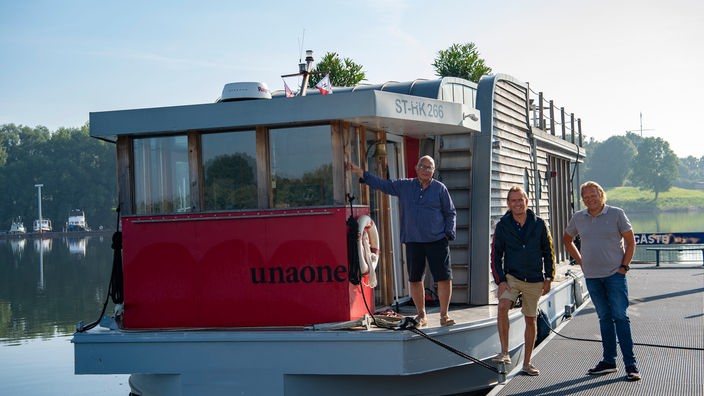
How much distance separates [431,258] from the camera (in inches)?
307

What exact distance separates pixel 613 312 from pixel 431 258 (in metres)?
1.68

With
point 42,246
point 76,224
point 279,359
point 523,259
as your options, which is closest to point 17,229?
point 76,224

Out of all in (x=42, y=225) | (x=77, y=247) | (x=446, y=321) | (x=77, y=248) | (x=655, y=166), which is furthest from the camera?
(x=655, y=166)

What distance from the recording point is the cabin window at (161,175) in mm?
8023

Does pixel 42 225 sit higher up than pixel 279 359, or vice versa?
pixel 42 225

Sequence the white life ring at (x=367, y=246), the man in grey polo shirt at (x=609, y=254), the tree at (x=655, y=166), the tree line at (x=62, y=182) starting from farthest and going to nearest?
the tree at (x=655, y=166) → the tree line at (x=62, y=182) → the white life ring at (x=367, y=246) → the man in grey polo shirt at (x=609, y=254)

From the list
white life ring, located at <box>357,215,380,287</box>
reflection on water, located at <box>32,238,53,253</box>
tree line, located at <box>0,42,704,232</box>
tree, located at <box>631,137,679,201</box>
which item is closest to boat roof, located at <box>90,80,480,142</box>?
white life ring, located at <box>357,215,380,287</box>

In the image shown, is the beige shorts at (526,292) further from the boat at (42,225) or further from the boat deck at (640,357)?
the boat at (42,225)

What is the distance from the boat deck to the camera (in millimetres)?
6909

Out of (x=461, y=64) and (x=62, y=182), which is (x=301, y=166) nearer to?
(x=461, y=64)

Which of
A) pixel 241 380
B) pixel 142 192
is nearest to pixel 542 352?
pixel 241 380

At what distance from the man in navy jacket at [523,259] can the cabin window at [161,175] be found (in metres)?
2.97

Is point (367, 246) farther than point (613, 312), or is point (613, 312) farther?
point (367, 246)

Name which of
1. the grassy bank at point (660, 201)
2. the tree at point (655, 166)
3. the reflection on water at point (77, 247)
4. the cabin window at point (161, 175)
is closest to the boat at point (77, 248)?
the reflection on water at point (77, 247)
